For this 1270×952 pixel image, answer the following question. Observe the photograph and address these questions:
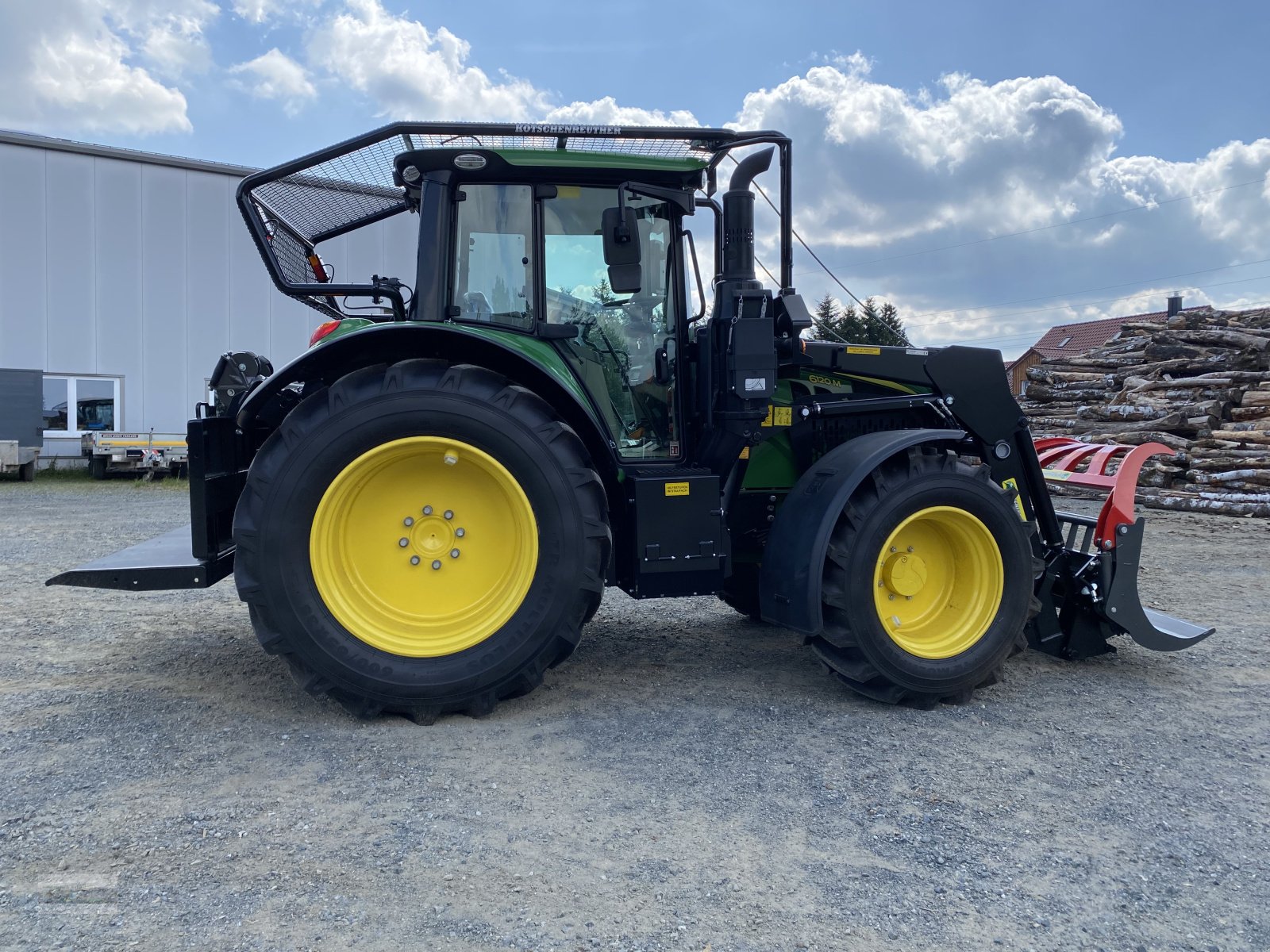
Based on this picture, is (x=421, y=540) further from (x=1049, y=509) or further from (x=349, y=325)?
(x=1049, y=509)

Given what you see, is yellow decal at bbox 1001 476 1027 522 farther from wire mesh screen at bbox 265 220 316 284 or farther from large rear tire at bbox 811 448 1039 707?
wire mesh screen at bbox 265 220 316 284

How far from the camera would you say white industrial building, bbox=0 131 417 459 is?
623 inches

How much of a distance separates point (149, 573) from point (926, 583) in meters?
3.55

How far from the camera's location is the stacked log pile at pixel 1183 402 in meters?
11.6

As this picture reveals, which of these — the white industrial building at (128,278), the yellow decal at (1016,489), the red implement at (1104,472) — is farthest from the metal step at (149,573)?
the white industrial building at (128,278)

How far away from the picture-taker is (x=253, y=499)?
357 centimetres

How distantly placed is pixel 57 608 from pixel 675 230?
466cm

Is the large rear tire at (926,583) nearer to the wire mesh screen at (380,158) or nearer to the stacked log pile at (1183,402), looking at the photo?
the wire mesh screen at (380,158)

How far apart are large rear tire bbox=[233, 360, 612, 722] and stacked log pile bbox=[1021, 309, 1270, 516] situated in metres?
9.30

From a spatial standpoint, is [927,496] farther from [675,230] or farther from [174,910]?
[174,910]

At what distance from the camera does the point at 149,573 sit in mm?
3811

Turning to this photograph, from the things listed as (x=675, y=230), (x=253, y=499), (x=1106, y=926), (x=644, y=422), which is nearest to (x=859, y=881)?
(x=1106, y=926)

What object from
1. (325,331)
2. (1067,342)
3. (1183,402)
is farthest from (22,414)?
(1067,342)

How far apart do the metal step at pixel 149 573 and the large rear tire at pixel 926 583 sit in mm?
2758
